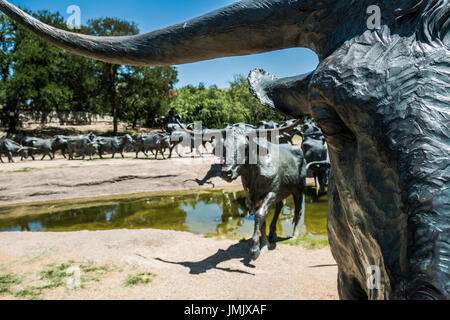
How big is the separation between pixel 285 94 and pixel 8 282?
21.4ft

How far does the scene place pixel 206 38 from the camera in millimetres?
1289

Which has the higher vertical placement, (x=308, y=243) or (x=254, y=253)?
(x=254, y=253)

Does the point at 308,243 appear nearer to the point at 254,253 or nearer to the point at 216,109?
the point at 254,253

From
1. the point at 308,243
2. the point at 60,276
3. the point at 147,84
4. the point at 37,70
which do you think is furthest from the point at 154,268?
the point at 147,84

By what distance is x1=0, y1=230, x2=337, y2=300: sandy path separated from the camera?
5230 mm

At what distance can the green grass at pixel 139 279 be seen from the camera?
18.4ft

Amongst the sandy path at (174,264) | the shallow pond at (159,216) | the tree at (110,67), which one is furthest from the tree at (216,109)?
the sandy path at (174,264)

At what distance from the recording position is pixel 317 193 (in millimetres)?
13172

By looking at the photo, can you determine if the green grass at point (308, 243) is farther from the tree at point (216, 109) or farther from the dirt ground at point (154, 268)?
the tree at point (216, 109)

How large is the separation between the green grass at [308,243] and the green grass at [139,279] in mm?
3406

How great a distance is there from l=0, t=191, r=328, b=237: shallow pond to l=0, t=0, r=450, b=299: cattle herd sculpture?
26.8 ft
